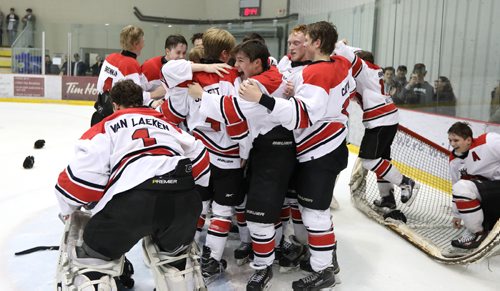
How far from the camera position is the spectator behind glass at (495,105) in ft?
12.4

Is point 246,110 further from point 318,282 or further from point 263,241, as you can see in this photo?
point 318,282

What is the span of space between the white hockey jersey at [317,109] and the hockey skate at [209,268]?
0.61m

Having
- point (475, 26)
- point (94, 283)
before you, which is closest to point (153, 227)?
point (94, 283)

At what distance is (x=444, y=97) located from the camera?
4617mm

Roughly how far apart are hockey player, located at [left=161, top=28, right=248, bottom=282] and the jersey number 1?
24.0 inches

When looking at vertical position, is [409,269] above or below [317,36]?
below

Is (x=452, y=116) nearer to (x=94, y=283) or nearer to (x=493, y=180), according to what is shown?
(x=493, y=180)

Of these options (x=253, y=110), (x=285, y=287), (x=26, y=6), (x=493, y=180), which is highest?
(x=26, y=6)

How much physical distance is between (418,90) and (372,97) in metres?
2.30

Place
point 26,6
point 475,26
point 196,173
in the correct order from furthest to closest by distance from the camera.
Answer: point 26,6, point 475,26, point 196,173

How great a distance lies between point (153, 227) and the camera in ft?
5.15

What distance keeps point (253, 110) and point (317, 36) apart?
416 millimetres

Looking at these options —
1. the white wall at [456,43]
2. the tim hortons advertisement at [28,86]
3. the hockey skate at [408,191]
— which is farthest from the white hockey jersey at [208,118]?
the tim hortons advertisement at [28,86]

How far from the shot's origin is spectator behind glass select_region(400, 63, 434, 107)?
15.8ft
